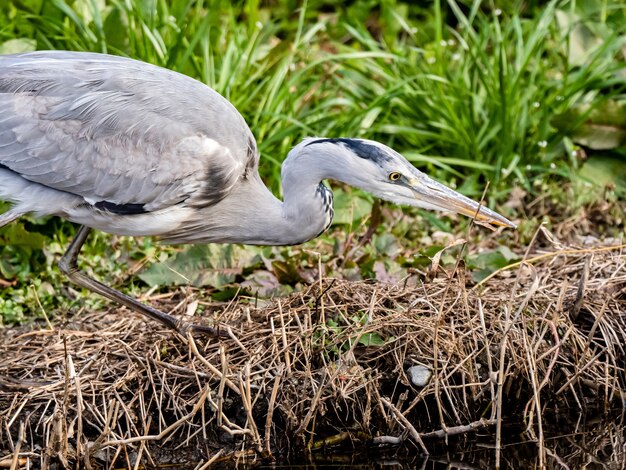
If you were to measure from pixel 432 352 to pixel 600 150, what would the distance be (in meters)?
3.05

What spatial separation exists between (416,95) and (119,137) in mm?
2835

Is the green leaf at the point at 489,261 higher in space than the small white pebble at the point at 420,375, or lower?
lower

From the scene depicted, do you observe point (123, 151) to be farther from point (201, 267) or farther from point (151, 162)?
point (201, 267)

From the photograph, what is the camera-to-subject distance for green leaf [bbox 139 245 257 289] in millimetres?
5613

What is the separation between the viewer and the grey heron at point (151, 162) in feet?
16.0

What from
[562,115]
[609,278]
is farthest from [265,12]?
[609,278]

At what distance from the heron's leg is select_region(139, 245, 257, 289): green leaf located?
430 millimetres

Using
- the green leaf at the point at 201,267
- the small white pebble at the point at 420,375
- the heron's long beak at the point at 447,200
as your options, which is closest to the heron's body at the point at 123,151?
the heron's long beak at the point at 447,200

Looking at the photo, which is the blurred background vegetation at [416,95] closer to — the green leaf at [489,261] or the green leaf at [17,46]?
the green leaf at [17,46]

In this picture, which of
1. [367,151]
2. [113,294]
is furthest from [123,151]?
[367,151]

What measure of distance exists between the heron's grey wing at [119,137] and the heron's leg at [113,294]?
44 centimetres

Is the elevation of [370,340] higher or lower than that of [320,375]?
higher

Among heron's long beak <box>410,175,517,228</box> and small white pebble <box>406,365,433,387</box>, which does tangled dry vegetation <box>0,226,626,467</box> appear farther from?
heron's long beak <box>410,175,517,228</box>

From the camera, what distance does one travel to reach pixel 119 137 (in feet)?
16.1
